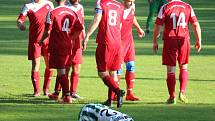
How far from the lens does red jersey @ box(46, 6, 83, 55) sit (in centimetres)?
1345

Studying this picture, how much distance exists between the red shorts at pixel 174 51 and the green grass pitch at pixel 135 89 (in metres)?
0.77

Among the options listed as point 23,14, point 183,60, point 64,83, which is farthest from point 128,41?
point 23,14

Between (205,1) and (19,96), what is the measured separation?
43.1 m

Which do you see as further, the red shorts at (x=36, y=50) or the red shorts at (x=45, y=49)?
the red shorts at (x=36, y=50)

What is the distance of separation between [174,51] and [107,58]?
4.55 ft

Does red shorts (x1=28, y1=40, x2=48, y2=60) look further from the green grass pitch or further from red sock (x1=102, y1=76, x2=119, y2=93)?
red sock (x1=102, y1=76, x2=119, y2=93)

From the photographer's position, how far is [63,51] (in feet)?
44.3

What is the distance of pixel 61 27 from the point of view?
13.5 meters

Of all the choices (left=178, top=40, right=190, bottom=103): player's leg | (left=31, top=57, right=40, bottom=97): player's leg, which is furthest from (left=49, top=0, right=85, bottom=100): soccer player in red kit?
(left=178, top=40, right=190, bottom=103): player's leg

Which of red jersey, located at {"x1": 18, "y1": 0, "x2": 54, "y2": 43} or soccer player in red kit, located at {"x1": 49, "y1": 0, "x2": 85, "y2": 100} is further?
red jersey, located at {"x1": 18, "y1": 0, "x2": 54, "y2": 43}

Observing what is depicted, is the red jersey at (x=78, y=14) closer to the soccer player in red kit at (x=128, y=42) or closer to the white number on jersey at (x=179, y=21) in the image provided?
the soccer player in red kit at (x=128, y=42)

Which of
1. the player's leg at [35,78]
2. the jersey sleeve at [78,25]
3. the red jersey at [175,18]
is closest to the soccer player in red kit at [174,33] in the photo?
the red jersey at [175,18]

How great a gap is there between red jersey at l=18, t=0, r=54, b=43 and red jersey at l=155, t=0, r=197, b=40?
2.33 m

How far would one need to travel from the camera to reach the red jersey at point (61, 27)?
13.5 meters
